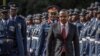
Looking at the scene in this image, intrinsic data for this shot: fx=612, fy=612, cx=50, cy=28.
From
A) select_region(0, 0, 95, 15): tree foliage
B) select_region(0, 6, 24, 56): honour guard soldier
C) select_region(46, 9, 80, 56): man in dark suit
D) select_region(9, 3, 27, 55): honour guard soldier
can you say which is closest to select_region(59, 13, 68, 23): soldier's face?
select_region(46, 9, 80, 56): man in dark suit

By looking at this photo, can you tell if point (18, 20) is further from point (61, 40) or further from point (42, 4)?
point (42, 4)

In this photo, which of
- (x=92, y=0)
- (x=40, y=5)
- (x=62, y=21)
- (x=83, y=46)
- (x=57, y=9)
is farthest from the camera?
(x=40, y=5)

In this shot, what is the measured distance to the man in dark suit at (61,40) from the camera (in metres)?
11.0

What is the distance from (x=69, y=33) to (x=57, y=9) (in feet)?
3.52

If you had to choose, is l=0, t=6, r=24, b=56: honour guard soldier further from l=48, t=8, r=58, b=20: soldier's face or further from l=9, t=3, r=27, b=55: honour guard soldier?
l=48, t=8, r=58, b=20: soldier's face

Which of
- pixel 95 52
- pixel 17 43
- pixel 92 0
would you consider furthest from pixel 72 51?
pixel 92 0

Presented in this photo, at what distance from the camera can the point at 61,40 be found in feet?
36.0

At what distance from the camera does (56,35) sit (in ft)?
36.0

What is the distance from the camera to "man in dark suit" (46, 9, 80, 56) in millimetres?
10977

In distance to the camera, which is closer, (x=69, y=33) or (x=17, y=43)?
(x=69, y=33)

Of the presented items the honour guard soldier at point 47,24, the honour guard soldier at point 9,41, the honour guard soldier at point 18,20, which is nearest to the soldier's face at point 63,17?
the honour guard soldier at point 47,24

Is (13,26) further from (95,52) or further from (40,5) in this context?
(40,5)

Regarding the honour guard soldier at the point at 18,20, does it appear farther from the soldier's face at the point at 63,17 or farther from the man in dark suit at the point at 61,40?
the soldier's face at the point at 63,17

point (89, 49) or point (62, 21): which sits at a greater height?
point (62, 21)
